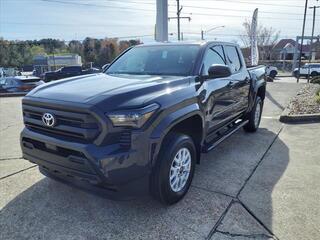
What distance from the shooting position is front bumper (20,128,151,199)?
104 inches

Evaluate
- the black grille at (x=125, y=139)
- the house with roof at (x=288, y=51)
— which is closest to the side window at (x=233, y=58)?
the black grille at (x=125, y=139)

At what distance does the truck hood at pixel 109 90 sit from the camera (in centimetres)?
281

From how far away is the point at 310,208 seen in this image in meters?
3.32

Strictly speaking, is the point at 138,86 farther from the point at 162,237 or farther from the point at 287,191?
the point at 287,191

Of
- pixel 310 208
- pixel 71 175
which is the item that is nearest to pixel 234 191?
pixel 310 208

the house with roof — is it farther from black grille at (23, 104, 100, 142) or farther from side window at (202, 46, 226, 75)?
black grille at (23, 104, 100, 142)

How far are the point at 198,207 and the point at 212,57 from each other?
2165 mm

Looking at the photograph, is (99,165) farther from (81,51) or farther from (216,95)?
(81,51)

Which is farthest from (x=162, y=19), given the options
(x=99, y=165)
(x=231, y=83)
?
(x=99, y=165)

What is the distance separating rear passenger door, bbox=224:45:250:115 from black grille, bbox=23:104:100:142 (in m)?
2.68

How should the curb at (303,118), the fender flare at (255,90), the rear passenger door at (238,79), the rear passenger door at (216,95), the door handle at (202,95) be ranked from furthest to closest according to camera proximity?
the curb at (303,118) → the fender flare at (255,90) → the rear passenger door at (238,79) → the rear passenger door at (216,95) → the door handle at (202,95)

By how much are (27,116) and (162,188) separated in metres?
1.72

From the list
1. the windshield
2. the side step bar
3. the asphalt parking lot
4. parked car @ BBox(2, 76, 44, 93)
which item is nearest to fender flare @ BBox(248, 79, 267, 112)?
the side step bar

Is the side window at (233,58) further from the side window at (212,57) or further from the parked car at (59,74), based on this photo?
the parked car at (59,74)
